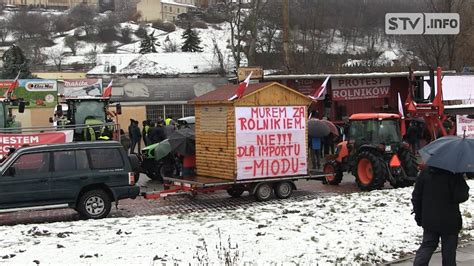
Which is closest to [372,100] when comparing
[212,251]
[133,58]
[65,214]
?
[65,214]

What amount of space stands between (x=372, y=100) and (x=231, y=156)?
60.1 feet

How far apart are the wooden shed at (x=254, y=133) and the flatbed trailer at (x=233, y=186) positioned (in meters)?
0.15

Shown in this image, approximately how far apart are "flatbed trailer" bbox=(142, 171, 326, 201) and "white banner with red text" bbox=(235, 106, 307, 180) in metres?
0.15

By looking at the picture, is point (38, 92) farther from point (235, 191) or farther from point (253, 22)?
point (235, 191)

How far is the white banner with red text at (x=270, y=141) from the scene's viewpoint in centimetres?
1436

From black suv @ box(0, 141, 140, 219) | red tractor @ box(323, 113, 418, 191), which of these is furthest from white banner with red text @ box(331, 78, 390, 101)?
black suv @ box(0, 141, 140, 219)

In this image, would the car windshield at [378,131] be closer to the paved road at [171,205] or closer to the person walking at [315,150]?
the paved road at [171,205]

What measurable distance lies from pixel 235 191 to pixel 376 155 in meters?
4.02

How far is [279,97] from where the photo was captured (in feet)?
48.8

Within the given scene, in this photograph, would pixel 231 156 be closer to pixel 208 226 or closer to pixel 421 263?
pixel 208 226

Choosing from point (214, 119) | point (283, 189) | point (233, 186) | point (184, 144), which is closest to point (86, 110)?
point (184, 144)

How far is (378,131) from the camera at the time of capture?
16625 mm

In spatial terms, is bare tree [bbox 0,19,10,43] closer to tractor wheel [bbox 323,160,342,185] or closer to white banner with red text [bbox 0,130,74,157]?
white banner with red text [bbox 0,130,74,157]

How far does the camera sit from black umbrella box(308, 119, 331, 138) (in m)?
19.6
